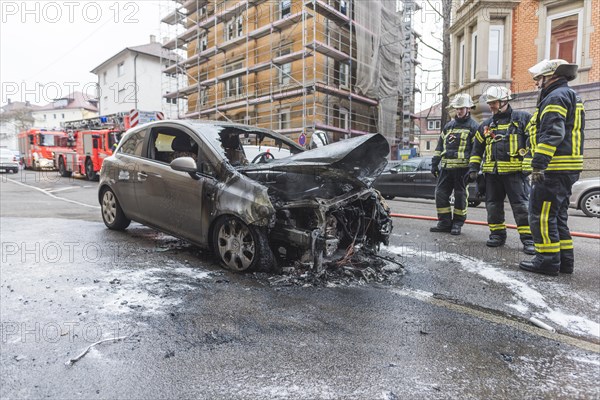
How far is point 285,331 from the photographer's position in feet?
8.55

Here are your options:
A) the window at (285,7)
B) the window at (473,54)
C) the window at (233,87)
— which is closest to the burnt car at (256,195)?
the window at (473,54)

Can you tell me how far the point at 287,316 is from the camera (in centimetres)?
283

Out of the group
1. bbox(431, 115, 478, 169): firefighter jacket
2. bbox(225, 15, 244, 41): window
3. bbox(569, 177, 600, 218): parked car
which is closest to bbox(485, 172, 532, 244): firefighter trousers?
bbox(431, 115, 478, 169): firefighter jacket

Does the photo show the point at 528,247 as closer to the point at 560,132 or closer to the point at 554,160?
the point at 554,160

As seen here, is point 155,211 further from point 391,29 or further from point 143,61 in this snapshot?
point 143,61

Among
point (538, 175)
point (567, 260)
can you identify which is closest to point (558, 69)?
point (538, 175)

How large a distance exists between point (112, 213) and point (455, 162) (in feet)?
16.1

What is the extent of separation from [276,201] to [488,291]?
2.03 m

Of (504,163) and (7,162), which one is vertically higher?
(7,162)

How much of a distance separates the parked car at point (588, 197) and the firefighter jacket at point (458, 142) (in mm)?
5215

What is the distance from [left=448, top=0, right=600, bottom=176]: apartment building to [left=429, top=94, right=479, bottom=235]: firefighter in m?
10.4

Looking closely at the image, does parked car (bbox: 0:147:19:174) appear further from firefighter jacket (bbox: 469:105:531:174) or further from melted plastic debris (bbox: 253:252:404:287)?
firefighter jacket (bbox: 469:105:531:174)

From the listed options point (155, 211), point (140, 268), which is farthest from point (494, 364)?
point (155, 211)

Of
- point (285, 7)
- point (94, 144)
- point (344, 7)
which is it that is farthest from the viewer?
point (344, 7)
